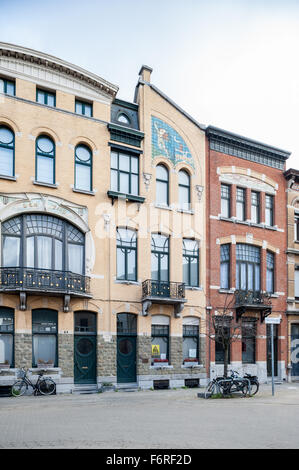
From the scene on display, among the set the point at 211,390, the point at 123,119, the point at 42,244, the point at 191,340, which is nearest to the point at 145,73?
the point at 123,119

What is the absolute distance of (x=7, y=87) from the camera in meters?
21.2

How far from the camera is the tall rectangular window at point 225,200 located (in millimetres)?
26656

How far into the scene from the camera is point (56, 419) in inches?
515

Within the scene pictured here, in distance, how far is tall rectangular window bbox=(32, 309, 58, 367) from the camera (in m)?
20.2

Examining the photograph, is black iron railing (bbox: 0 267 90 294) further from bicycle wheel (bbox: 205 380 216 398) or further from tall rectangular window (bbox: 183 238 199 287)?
bicycle wheel (bbox: 205 380 216 398)

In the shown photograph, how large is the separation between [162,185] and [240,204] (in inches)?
218

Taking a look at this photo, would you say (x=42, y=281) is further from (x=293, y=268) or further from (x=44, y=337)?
(x=293, y=268)

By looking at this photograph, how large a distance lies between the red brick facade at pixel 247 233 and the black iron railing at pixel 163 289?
2.38 meters

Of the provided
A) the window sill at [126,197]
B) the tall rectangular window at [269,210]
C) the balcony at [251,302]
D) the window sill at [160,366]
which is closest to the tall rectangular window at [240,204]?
the tall rectangular window at [269,210]

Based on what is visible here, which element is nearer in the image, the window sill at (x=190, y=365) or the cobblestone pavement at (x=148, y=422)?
the cobblestone pavement at (x=148, y=422)

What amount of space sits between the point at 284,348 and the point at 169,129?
14.7 m

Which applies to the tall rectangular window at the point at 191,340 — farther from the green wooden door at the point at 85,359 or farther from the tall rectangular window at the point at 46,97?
the tall rectangular window at the point at 46,97
